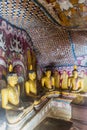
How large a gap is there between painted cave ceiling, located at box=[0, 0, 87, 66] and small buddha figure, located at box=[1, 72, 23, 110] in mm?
882

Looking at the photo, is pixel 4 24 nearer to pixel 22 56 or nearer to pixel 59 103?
pixel 22 56

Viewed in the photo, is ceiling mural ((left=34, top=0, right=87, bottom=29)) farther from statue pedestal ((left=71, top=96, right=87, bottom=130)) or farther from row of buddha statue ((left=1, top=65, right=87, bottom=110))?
statue pedestal ((left=71, top=96, right=87, bottom=130))

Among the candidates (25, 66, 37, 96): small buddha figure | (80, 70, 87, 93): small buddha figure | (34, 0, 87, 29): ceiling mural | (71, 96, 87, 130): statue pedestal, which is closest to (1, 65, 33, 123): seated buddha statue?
(25, 66, 37, 96): small buddha figure

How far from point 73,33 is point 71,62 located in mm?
783

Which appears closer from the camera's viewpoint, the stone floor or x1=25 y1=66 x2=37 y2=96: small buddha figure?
the stone floor

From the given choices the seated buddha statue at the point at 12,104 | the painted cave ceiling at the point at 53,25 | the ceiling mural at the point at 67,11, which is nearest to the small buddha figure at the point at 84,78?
the painted cave ceiling at the point at 53,25

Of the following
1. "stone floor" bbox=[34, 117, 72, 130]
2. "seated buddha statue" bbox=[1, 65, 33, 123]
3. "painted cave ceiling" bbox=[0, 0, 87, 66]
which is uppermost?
"painted cave ceiling" bbox=[0, 0, 87, 66]

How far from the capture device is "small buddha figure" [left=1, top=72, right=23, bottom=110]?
227 cm

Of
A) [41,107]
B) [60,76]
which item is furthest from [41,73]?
[41,107]

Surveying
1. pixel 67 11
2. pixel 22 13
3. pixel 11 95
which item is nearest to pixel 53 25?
pixel 67 11

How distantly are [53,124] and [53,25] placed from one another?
1.60 meters

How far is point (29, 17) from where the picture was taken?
2.61 meters

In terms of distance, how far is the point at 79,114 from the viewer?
283 cm

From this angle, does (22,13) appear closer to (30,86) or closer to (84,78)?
(30,86)
